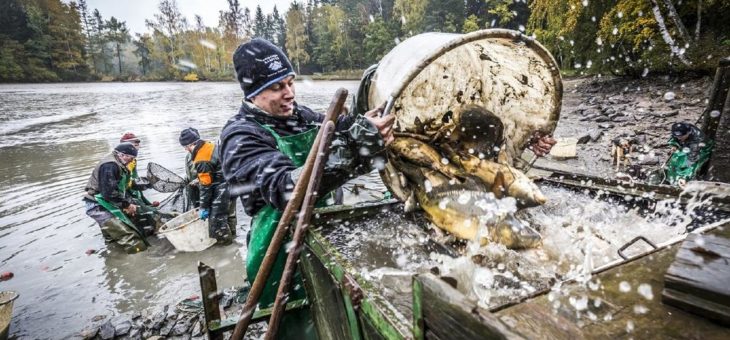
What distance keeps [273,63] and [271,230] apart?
1.11 m

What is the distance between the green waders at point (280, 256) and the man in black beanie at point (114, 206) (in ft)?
15.1

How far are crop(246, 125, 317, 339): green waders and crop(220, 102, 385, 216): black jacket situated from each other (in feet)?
0.56

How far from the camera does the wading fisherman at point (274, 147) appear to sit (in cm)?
185

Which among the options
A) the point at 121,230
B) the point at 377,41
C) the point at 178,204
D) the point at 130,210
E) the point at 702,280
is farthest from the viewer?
the point at 377,41

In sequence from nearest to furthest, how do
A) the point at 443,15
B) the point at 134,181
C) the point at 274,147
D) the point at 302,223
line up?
the point at 302,223, the point at 274,147, the point at 134,181, the point at 443,15

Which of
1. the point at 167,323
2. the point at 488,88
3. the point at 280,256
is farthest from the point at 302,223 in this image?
the point at 167,323

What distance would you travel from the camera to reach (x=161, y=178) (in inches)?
271

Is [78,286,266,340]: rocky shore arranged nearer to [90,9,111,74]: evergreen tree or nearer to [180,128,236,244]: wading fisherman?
[180,128,236,244]: wading fisherman

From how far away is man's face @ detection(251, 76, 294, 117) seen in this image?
235 cm

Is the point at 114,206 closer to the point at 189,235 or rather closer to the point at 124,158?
the point at 124,158

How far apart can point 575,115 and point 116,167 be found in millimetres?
13834

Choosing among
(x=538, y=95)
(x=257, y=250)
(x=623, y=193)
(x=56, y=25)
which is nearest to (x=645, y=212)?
(x=623, y=193)

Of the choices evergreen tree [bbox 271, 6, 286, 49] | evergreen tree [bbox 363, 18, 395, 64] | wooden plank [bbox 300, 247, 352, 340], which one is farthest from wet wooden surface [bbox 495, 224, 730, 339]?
evergreen tree [bbox 271, 6, 286, 49]

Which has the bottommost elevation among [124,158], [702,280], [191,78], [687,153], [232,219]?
[232,219]
